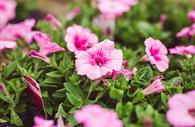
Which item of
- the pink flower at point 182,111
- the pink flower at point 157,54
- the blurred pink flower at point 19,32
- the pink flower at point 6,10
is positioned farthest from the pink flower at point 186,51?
the pink flower at point 6,10

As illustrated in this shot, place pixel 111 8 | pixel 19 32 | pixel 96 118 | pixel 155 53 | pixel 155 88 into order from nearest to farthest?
1. pixel 96 118
2. pixel 155 88
3. pixel 155 53
4. pixel 19 32
5. pixel 111 8

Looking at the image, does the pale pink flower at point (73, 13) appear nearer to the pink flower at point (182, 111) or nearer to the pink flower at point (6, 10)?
the pink flower at point (6, 10)

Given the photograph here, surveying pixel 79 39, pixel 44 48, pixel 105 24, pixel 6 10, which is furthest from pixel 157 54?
pixel 6 10

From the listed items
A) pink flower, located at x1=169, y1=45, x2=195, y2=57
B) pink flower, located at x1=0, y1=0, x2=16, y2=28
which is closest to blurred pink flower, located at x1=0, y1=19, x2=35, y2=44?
pink flower, located at x1=0, y1=0, x2=16, y2=28

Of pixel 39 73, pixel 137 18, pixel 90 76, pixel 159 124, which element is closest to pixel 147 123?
pixel 159 124

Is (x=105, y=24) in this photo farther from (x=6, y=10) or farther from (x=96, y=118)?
(x=96, y=118)

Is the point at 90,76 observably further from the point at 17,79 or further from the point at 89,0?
the point at 89,0
